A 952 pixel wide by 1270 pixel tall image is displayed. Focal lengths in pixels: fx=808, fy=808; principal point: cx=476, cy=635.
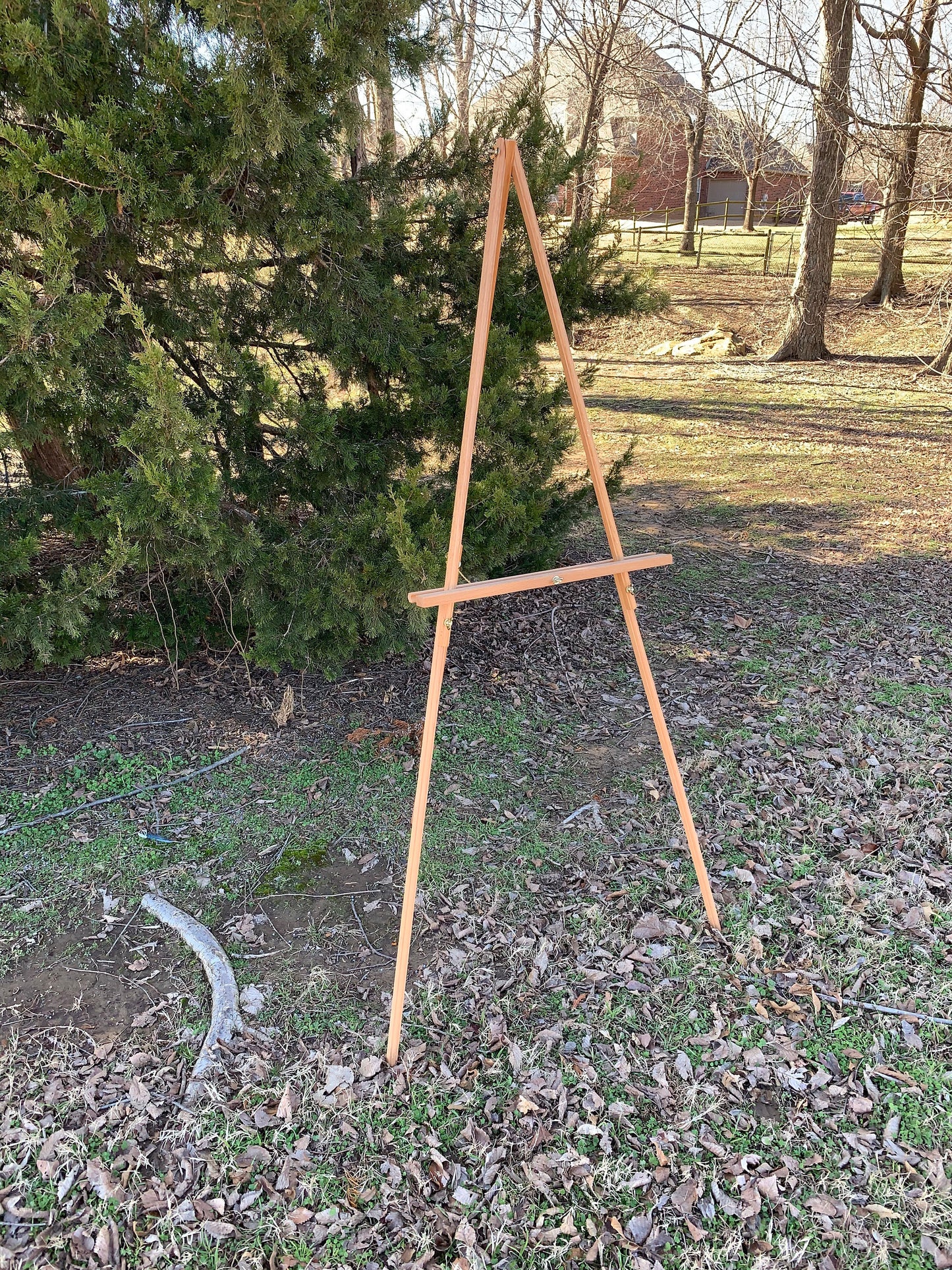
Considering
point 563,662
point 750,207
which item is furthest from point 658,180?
point 563,662

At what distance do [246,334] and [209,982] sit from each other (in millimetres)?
2986

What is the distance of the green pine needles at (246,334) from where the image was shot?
118 inches

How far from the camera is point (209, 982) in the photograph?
281 cm

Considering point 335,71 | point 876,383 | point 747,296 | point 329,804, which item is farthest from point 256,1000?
point 747,296

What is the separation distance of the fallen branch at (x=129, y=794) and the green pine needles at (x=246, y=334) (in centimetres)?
54

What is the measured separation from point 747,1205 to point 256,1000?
160 centimetres

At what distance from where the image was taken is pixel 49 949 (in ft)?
9.58

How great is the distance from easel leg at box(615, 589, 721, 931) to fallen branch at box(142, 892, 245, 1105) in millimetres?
1641

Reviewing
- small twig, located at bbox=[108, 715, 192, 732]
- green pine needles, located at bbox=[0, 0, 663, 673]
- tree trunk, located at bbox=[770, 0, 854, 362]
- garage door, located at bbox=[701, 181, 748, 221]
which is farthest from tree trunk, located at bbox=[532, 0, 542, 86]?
garage door, located at bbox=[701, 181, 748, 221]

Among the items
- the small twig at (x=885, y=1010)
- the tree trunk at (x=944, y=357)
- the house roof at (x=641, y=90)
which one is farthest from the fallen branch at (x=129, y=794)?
the tree trunk at (x=944, y=357)

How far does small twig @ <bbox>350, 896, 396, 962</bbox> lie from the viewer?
9.63 ft

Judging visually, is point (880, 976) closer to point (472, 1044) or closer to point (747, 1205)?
point (747, 1205)

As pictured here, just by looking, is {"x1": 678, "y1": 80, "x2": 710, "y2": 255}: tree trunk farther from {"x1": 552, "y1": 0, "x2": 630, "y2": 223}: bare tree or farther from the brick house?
{"x1": 552, "y1": 0, "x2": 630, "y2": 223}: bare tree

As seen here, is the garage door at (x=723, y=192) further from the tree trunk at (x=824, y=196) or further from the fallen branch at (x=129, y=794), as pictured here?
the fallen branch at (x=129, y=794)
